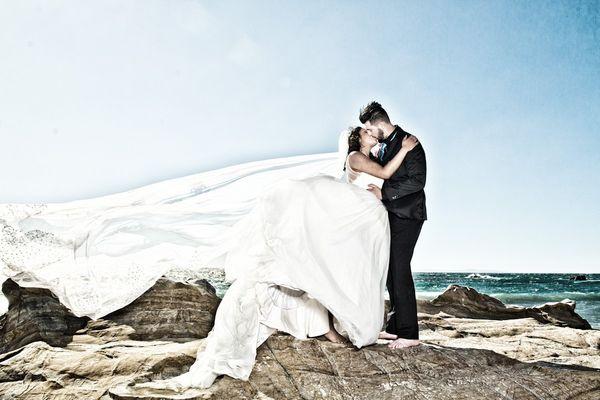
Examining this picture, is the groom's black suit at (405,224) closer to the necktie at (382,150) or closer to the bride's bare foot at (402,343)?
the bride's bare foot at (402,343)

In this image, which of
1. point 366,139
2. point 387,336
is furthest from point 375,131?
point 387,336

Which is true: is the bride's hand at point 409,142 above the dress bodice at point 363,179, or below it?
above

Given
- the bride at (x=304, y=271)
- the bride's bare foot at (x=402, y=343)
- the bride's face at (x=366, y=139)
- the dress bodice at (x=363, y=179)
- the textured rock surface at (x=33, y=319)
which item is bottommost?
the textured rock surface at (x=33, y=319)

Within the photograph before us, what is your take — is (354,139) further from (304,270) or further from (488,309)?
(488,309)

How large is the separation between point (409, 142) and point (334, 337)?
2.29m

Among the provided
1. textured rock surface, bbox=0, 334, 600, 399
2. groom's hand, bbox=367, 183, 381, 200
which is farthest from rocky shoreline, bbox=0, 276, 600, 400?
groom's hand, bbox=367, 183, 381, 200

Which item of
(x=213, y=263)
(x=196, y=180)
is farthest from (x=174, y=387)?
(x=196, y=180)

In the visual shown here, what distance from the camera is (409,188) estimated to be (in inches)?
195

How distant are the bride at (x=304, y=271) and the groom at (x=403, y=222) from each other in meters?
0.26

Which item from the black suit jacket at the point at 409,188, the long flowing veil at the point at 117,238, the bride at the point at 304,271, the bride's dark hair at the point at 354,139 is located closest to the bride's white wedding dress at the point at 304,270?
the bride at the point at 304,271

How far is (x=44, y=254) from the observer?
192 inches

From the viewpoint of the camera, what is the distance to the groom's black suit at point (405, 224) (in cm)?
486

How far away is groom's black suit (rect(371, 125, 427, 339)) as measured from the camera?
4863 mm

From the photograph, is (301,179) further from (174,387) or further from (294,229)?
(174,387)
